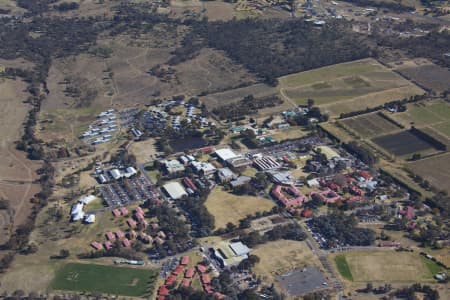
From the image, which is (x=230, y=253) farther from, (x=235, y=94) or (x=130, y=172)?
(x=235, y=94)

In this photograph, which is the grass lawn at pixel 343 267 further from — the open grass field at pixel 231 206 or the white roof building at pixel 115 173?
the white roof building at pixel 115 173

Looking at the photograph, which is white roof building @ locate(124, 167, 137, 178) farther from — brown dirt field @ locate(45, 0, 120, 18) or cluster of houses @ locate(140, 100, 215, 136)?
brown dirt field @ locate(45, 0, 120, 18)

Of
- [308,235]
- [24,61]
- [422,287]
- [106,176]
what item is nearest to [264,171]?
[308,235]

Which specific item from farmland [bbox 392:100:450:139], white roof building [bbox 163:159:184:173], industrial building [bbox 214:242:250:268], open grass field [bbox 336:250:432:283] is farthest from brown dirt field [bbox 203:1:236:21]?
open grass field [bbox 336:250:432:283]

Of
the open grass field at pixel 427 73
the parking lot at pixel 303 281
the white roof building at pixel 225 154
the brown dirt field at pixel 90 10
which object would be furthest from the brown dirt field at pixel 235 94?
the brown dirt field at pixel 90 10

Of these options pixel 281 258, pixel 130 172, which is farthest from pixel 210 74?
pixel 281 258

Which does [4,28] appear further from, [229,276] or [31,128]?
[229,276]

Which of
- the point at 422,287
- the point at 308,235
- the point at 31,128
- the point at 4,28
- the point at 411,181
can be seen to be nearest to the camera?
the point at 422,287
